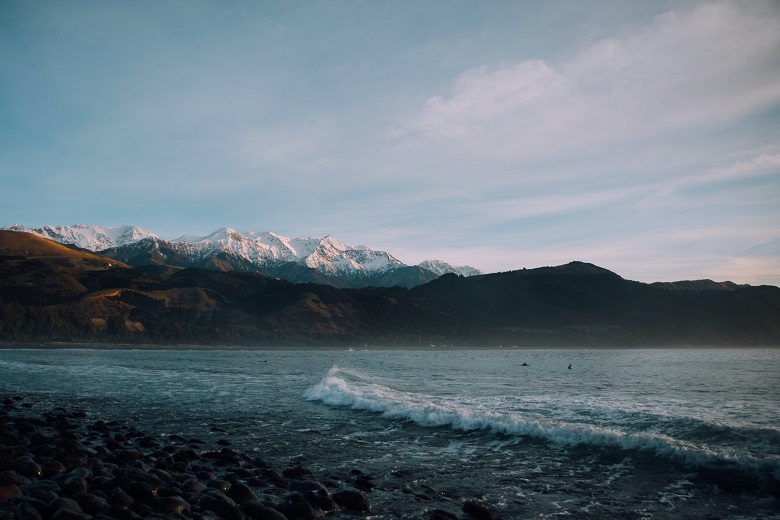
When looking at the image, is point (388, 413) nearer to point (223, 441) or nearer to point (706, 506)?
point (223, 441)

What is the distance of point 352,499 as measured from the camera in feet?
46.7

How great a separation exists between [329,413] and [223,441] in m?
11.6

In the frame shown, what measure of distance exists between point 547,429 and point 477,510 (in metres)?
11.6

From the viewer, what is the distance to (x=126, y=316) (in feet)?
646

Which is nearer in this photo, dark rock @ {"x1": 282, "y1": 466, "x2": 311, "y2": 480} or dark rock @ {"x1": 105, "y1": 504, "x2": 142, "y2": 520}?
dark rock @ {"x1": 105, "y1": 504, "x2": 142, "y2": 520}

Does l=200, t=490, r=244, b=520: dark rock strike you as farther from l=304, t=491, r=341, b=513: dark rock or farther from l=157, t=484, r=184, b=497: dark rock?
l=304, t=491, r=341, b=513: dark rock

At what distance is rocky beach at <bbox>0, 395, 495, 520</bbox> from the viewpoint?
12.0 m

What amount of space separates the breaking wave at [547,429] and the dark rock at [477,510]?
9938mm

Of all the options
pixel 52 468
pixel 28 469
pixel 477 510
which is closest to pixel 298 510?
pixel 477 510

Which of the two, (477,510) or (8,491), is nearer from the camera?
(8,491)

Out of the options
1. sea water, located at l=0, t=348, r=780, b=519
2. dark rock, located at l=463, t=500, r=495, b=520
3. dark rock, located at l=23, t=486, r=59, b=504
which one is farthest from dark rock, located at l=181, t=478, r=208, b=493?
dark rock, located at l=463, t=500, r=495, b=520

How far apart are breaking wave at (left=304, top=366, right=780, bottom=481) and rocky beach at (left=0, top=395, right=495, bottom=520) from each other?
10188 millimetres

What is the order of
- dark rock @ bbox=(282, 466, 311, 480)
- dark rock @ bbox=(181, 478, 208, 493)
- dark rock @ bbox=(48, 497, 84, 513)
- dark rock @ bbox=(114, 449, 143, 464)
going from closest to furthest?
1. dark rock @ bbox=(48, 497, 84, 513)
2. dark rock @ bbox=(181, 478, 208, 493)
3. dark rock @ bbox=(282, 466, 311, 480)
4. dark rock @ bbox=(114, 449, 143, 464)

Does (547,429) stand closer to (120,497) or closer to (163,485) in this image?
(163,485)
